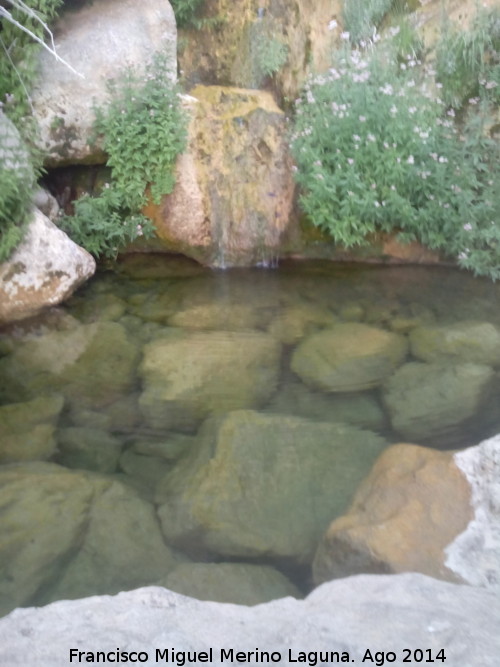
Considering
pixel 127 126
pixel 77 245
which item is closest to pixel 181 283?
pixel 77 245

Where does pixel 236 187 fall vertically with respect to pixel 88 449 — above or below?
above

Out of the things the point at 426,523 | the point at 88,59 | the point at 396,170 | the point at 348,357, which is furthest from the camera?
the point at 88,59

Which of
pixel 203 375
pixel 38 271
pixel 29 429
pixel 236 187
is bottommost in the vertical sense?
pixel 29 429

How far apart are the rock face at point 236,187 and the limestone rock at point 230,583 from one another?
4.93 meters

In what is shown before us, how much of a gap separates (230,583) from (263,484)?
828 mm

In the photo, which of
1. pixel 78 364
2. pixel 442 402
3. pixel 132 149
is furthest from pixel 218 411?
pixel 132 149

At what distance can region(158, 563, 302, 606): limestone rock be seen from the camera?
128 inches

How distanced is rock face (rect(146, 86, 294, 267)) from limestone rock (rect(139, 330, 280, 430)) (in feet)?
6.59

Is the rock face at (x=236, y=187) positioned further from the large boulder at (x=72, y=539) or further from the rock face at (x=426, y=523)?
the rock face at (x=426, y=523)

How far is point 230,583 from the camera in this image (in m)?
3.33

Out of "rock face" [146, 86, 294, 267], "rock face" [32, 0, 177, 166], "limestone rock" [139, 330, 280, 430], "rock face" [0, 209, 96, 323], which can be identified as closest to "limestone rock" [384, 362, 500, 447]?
"limestone rock" [139, 330, 280, 430]

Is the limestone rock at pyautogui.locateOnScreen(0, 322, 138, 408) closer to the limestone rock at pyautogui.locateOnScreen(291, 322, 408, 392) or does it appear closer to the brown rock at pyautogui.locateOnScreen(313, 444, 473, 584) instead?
the limestone rock at pyautogui.locateOnScreen(291, 322, 408, 392)

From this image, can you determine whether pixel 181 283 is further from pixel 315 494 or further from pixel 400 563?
pixel 400 563

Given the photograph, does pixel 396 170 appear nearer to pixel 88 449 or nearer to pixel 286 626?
pixel 88 449
